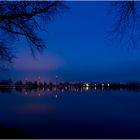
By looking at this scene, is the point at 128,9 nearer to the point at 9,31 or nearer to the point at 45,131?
the point at 9,31

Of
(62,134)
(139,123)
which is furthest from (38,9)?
(139,123)

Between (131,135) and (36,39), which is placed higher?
(36,39)

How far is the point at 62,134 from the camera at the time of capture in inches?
744

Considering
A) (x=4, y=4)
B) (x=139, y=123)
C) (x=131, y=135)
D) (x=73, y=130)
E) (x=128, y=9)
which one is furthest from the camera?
(x=139, y=123)

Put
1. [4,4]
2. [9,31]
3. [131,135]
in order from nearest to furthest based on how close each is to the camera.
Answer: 1. [4,4]
2. [9,31]
3. [131,135]

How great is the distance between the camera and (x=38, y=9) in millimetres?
10758

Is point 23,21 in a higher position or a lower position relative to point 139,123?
higher

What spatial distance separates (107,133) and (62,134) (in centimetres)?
279

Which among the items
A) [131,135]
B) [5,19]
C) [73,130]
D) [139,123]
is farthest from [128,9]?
[139,123]

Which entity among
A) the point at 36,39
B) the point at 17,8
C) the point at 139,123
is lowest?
the point at 139,123

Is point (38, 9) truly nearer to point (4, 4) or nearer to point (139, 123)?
point (4, 4)

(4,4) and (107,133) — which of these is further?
(107,133)

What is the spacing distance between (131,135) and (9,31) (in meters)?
10.7

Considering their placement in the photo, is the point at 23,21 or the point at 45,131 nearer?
the point at 23,21
